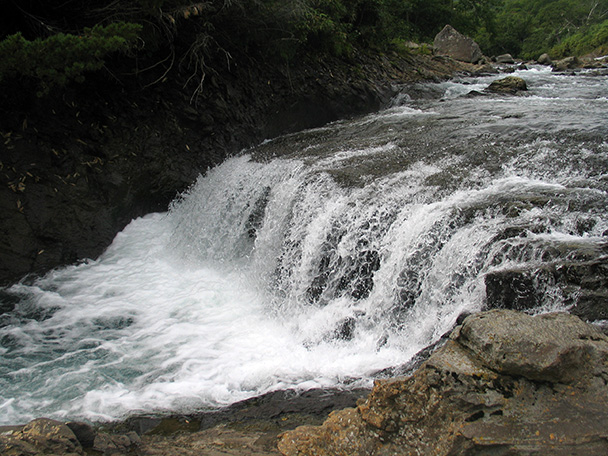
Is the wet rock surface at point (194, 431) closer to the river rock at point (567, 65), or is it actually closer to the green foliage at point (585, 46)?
the river rock at point (567, 65)

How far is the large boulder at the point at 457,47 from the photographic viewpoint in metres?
20.2

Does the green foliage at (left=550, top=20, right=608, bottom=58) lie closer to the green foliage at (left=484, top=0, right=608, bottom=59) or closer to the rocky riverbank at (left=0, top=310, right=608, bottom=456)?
the green foliage at (left=484, top=0, right=608, bottom=59)

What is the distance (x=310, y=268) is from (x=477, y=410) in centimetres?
282

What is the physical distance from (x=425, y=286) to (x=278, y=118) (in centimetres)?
563

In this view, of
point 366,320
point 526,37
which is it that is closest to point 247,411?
point 366,320

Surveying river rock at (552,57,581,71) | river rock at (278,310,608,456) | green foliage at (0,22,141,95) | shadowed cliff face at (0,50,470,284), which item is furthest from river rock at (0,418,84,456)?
river rock at (552,57,581,71)

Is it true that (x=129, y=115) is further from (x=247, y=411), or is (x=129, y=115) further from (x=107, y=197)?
(x=247, y=411)

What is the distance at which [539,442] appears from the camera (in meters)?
1.80

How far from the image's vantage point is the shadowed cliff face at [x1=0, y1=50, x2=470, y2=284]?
19.5 ft

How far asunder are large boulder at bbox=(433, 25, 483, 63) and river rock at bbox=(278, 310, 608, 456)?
20.0 m

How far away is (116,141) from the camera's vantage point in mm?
6809

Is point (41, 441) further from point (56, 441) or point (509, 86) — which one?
point (509, 86)

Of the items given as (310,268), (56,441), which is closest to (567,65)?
(310,268)

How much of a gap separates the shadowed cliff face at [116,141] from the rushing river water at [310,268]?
51cm
